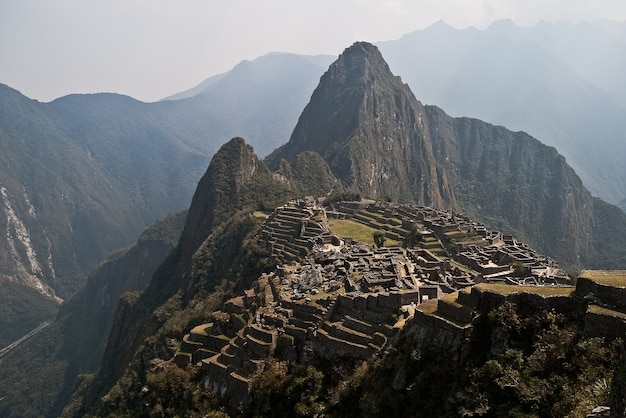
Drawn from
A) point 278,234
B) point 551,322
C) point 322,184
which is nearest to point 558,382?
point 551,322

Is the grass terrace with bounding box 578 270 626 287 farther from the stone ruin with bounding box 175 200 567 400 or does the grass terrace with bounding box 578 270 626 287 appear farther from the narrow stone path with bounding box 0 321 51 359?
the narrow stone path with bounding box 0 321 51 359

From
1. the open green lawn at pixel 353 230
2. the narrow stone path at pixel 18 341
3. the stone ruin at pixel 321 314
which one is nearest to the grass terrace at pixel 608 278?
the stone ruin at pixel 321 314

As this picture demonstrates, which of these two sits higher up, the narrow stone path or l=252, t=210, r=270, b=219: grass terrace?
l=252, t=210, r=270, b=219: grass terrace

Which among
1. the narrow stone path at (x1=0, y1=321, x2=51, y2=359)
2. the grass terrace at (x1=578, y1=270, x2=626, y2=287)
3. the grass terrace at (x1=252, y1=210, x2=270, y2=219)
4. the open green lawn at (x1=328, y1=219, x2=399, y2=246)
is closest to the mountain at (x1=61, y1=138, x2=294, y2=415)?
the grass terrace at (x1=252, y1=210, x2=270, y2=219)

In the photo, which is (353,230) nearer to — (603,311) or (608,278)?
(608,278)

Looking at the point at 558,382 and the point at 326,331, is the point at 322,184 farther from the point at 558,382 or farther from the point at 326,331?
the point at 558,382

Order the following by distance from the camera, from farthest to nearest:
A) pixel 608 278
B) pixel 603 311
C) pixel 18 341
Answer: pixel 18 341 < pixel 608 278 < pixel 603 311

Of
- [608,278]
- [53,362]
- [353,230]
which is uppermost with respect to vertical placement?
[353,230]

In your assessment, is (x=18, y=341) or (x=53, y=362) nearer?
(x=53, y=362)

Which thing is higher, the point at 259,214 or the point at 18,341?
the point at 259,214

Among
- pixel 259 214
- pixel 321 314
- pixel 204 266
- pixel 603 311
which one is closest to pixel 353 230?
pixel 204 266

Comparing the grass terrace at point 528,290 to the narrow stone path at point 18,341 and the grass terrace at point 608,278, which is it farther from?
the narrow stone path at point 18,341
